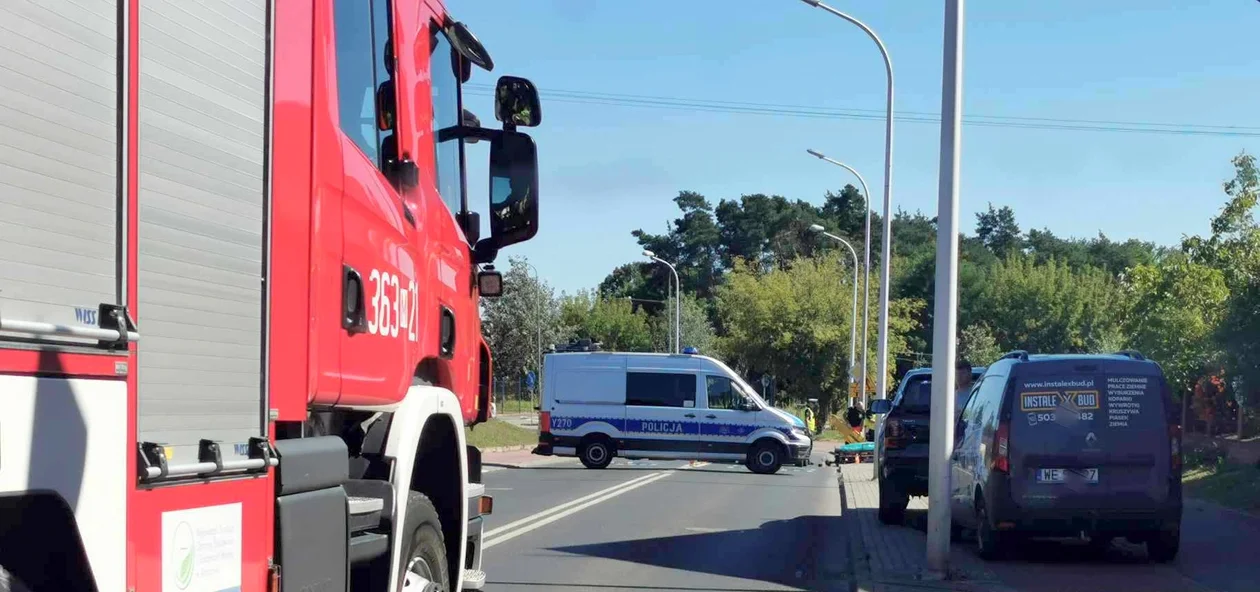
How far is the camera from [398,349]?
5168 millimetres

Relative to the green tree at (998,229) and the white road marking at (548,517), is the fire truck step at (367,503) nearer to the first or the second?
the white road marking at (548,517)

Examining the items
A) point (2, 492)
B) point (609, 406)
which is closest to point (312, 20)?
point (2, 492)

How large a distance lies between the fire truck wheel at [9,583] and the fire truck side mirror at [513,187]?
3972 millimetres

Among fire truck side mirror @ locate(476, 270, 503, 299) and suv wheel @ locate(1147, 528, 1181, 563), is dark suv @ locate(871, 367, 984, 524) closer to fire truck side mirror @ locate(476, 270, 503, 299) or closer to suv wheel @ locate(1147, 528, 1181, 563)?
suv wheel @ locate(1147, 528, 1181, 563)

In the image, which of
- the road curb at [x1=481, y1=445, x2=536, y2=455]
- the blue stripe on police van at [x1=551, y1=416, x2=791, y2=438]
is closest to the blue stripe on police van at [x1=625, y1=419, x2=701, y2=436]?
the blue stripe on police van at [x1=551, y1=416, x2=791, y2=438]

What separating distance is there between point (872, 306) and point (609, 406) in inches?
1689

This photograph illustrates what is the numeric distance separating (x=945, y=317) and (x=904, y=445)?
513 centimetres

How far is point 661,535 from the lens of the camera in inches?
579

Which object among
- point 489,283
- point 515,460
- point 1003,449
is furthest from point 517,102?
point 515,460

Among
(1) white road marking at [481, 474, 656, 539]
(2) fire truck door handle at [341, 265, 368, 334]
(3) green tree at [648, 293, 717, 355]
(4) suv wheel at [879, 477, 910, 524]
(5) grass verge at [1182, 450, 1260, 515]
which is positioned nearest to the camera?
(2) fire truck door handle at [341, 265, 368, 334]

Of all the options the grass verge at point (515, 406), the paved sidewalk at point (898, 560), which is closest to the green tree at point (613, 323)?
the grass verge at point (515, 406)

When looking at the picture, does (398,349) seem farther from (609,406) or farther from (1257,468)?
(609,406)

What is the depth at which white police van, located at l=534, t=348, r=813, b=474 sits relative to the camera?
29.0 meters

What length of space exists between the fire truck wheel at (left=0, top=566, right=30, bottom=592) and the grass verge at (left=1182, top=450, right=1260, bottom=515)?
1608 cm
